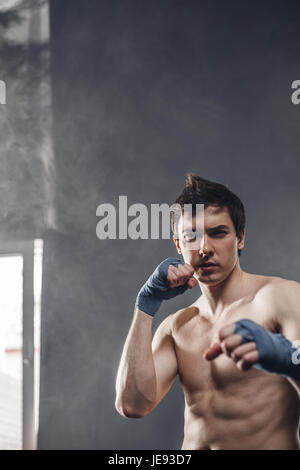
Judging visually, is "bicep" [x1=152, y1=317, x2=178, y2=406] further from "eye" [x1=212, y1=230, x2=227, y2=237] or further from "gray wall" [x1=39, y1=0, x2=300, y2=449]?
"eye" [x1=212, y1=230, x2=227, y2=237]

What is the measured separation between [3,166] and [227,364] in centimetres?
138

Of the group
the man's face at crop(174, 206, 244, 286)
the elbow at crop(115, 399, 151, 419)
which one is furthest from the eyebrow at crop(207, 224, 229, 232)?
the elbow at crop(115, 399, 151, 419)

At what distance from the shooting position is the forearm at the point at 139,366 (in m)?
1.56

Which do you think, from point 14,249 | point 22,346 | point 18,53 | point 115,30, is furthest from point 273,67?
point 22,346

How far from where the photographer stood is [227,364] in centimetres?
151

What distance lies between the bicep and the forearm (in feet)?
0.15

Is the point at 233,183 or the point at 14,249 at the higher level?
the point at 233,183

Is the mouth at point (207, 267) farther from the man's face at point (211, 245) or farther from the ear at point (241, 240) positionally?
the ear at point (241, 240)

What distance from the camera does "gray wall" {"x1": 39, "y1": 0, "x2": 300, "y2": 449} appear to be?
1900 millimetres

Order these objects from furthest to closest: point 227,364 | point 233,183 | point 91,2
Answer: point 91,2
point 233,183
point 227,364

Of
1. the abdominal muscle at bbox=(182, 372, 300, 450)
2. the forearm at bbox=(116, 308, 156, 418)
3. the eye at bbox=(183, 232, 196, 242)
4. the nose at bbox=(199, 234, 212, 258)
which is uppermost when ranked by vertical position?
the eye at bbox=(183, 232, 196, 242)

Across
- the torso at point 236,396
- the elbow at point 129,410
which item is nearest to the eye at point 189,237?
the torso at point 236,396

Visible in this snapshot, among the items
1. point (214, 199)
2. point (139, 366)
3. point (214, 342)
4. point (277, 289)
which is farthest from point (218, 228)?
point (139, 366)
